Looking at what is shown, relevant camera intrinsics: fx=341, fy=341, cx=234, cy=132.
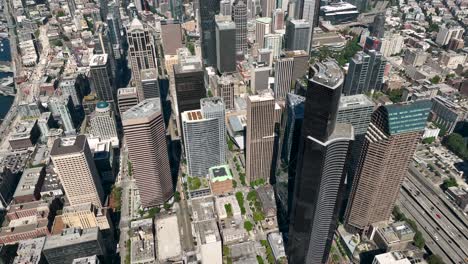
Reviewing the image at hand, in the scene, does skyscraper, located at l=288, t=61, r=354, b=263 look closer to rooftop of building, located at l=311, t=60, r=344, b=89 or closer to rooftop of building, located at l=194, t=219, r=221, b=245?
rooftop of building, located at l=311, t=60, r=344, b=89

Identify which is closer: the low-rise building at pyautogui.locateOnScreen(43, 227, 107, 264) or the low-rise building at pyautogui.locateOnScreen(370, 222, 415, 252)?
the low-rise building at pyautogui.locateOnScreen(43, 227, 107, 264)

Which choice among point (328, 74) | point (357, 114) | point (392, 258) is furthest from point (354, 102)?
point (392, 258)

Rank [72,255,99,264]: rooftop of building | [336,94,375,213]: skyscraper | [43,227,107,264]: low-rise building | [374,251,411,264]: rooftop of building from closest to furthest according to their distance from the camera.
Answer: [374,251,411,264]: rooftop of building
[72,255,99,264]: rooftop of building
[43,227,107,264]: low-rise building
[336,94,375,213]: skyscraper

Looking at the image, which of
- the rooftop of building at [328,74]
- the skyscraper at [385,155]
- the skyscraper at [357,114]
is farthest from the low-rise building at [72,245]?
the skyscraper at [385,155]

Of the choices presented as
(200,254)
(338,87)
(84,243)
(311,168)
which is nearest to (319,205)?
(311,168)

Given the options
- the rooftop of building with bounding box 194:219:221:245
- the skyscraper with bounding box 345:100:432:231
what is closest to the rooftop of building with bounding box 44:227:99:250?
the rooftop of building with bounding box 194:219:221:245

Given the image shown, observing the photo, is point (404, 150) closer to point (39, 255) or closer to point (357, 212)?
point (357, 212)

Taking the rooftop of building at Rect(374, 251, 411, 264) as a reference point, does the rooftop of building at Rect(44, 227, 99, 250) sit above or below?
above
